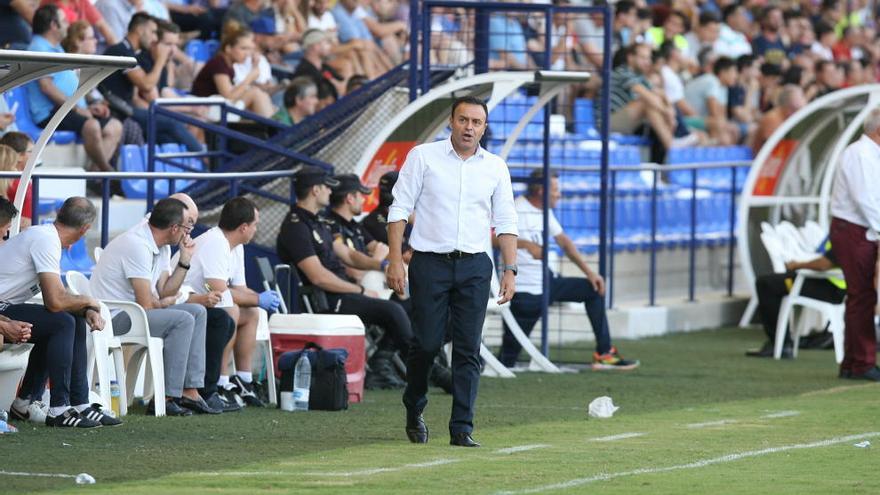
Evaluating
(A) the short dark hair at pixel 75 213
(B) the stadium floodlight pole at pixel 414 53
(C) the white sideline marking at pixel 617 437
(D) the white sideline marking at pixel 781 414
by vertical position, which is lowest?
(D) the white sideline marking at pixel 781 414

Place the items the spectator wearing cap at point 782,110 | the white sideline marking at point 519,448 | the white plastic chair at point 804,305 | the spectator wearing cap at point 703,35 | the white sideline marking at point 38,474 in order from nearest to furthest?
1. the white sideline marking at point 38,474
2. the white sideline marking at point 519,448
3. the white plastic chair at point 804,305
4. the spectator wearing cap at point 782,110
5. the spectator wearing cap at point 703,35

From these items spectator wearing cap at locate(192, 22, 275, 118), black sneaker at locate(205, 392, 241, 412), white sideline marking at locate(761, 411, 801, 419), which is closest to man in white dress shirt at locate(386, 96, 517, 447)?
black sneaker at locate(205, 392, 241, 412)

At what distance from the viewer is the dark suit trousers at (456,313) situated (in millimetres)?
10281

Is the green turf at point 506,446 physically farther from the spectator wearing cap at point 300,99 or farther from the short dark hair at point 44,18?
the short dark hair at point 44,18

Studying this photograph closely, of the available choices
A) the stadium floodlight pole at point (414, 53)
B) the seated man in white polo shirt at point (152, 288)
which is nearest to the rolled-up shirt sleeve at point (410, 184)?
the seated man in white polo shirt at point (152, 288)

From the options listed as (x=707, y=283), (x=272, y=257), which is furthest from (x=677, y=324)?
(x=272, y=257)

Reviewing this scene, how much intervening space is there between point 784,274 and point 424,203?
25.9 feet

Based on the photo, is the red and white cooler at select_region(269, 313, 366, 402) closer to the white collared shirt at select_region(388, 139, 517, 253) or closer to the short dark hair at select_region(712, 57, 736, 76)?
the white collared shirt at select_region(388, 139, 517, 253)

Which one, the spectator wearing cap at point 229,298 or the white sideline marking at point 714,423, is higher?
the spectator wearing cap at point 229,298

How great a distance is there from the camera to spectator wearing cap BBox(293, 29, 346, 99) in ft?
63.9

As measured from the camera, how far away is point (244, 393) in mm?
12656

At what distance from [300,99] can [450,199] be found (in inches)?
305

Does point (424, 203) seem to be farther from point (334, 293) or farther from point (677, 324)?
point (677, 324)

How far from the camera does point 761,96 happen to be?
1086 inches
